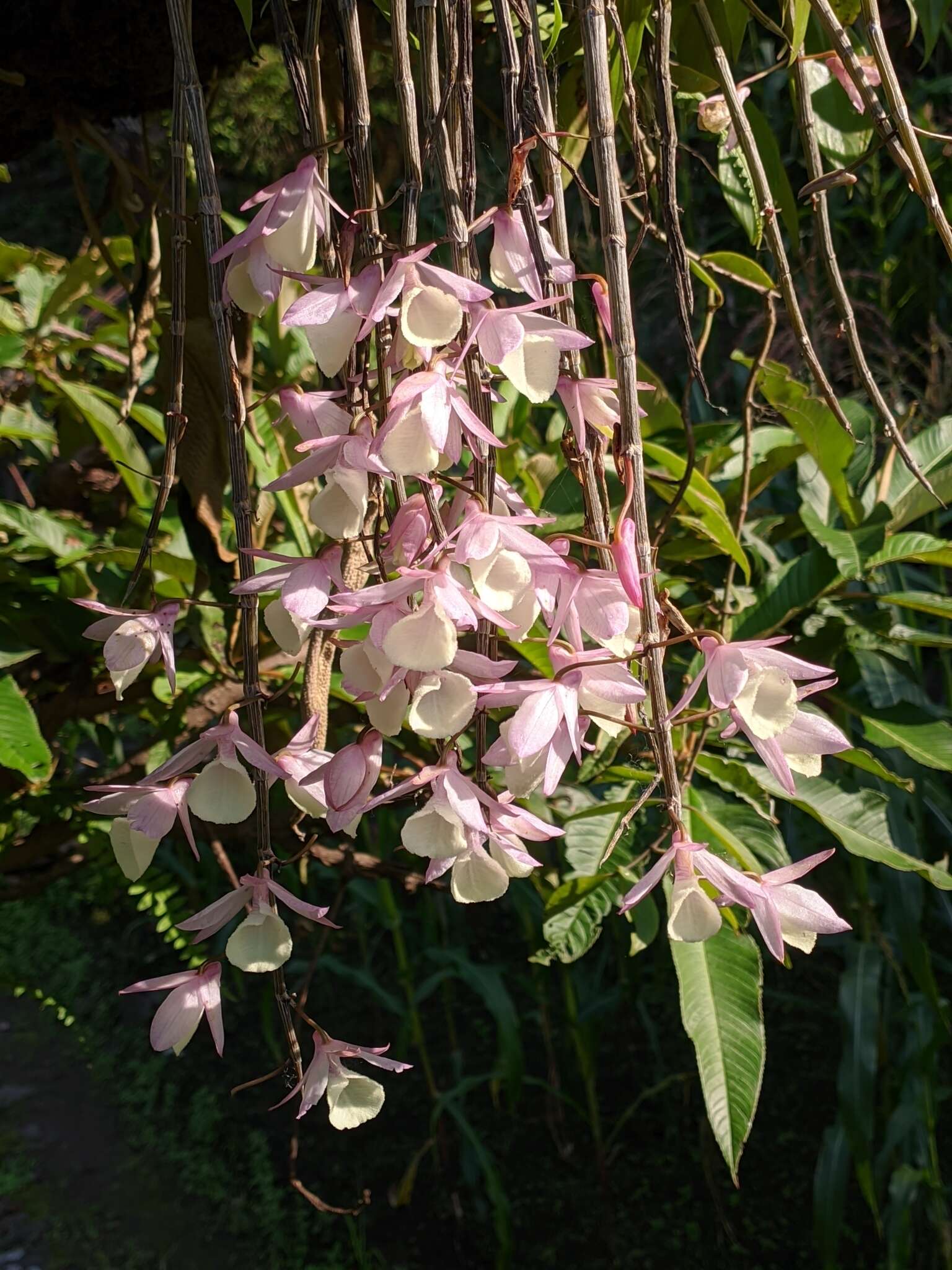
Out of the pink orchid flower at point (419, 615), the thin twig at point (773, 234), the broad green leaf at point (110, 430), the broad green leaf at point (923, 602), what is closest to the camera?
the pink orchid flower at point (419, 615)

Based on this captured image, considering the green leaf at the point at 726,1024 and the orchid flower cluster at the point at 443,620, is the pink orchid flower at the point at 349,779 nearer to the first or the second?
the orchid flower cluster at the point at 443,620

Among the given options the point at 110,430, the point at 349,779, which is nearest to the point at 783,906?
the point at 349,779

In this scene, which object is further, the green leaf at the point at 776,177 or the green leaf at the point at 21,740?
the green leaf at the point at 21,740

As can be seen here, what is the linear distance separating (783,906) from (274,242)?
0.28m

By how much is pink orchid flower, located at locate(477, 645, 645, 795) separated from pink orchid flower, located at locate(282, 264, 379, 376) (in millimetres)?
113

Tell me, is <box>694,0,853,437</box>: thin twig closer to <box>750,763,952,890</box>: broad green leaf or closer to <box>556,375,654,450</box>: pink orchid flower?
<box>556,375,654,450</box>: pink orchid flower

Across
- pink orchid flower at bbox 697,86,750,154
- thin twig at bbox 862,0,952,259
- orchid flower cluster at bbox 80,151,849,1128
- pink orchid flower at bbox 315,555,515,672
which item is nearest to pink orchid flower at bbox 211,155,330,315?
orchid flower cluster at bbox 80,151,849,1128

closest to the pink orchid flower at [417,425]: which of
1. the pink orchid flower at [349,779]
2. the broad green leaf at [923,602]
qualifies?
the pink orchid flower at [349,779]

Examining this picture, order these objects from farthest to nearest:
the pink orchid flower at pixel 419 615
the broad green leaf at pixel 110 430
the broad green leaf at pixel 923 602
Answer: the broad green leaf at pixel 110 430 → the broad green leaf at pixel 923 602 → the pink orchid flower at pixel 419 615

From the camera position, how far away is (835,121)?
2.01ft

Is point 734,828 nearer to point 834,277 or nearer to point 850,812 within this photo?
point 850,812

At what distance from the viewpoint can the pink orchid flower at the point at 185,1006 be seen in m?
0.39

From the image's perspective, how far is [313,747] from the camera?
0.40m

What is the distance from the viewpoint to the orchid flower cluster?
1.02ft
